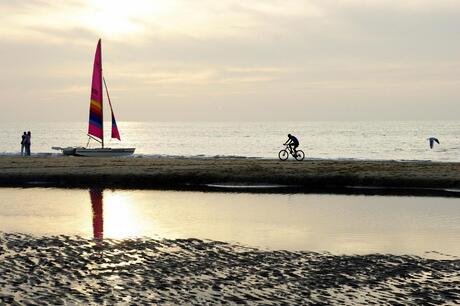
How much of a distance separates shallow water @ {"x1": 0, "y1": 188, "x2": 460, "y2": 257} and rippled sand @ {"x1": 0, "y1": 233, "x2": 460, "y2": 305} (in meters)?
1.55

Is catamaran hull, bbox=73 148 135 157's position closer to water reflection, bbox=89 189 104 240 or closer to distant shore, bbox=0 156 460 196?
distant shore, bbox=0 156 460 196

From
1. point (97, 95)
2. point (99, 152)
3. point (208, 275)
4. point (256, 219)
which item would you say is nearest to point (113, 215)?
point (256, 219)

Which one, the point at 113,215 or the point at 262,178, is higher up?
the point at 262,178

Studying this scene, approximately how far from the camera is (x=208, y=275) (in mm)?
13875

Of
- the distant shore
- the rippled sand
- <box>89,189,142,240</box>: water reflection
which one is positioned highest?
the distant shore

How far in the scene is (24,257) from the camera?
15586mm

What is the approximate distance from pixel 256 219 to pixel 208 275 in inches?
350

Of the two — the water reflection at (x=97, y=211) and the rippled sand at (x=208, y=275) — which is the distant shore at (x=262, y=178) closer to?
the water reflection at (x=97, y=211)

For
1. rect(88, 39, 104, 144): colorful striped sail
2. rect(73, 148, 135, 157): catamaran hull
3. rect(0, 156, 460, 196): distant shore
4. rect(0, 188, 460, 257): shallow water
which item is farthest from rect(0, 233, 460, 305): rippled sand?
rect(88, 39, 104, 144): colorful striped sail

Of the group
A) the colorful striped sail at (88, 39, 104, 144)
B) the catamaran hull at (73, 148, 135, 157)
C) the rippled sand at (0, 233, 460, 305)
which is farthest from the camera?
the colorful striped sail at (88, 39, 104, 144)

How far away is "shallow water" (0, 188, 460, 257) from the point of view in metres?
18.1

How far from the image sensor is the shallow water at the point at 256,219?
18.1 meters

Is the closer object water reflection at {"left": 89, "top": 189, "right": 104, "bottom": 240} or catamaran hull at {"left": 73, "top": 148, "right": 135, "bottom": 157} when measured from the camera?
water reflection at {"left": 89, "top": 189, "right": 104, "bottom": 240}

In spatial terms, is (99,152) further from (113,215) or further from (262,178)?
(113,215)
